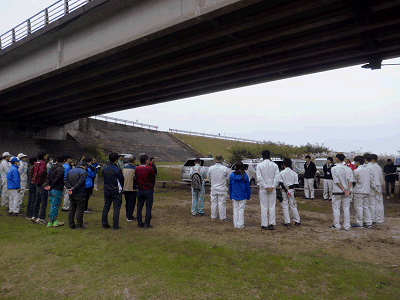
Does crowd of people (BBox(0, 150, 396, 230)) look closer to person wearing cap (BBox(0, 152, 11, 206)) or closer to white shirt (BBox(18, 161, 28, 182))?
person wearing cap (BBox(0, 152, 11, 206))

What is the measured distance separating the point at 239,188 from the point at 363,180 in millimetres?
3688

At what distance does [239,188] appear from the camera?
7.13 m

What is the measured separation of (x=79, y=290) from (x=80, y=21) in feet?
43.2

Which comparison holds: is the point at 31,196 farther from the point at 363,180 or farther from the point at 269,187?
the point at 363,180

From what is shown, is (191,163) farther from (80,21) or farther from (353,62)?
(353,62)

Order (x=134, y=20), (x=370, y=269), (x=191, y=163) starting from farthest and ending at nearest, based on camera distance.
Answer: (x=191, y=163), (x=134, y=20), (x=370, y=269)

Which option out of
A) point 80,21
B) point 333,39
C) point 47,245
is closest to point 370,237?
point 47,245

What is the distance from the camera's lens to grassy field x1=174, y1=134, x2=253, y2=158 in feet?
148

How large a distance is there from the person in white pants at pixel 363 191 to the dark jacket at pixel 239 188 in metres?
3.26

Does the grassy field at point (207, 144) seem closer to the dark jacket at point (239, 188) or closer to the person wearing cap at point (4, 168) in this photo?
the person wearing cap at point (4, 168)

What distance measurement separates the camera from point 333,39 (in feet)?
35.8

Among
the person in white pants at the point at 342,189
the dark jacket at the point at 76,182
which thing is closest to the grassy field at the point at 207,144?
the person in white pants at the point at 342,189


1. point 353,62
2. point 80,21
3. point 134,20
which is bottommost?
point 353,62

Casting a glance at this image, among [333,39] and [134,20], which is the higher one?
[134,20]
